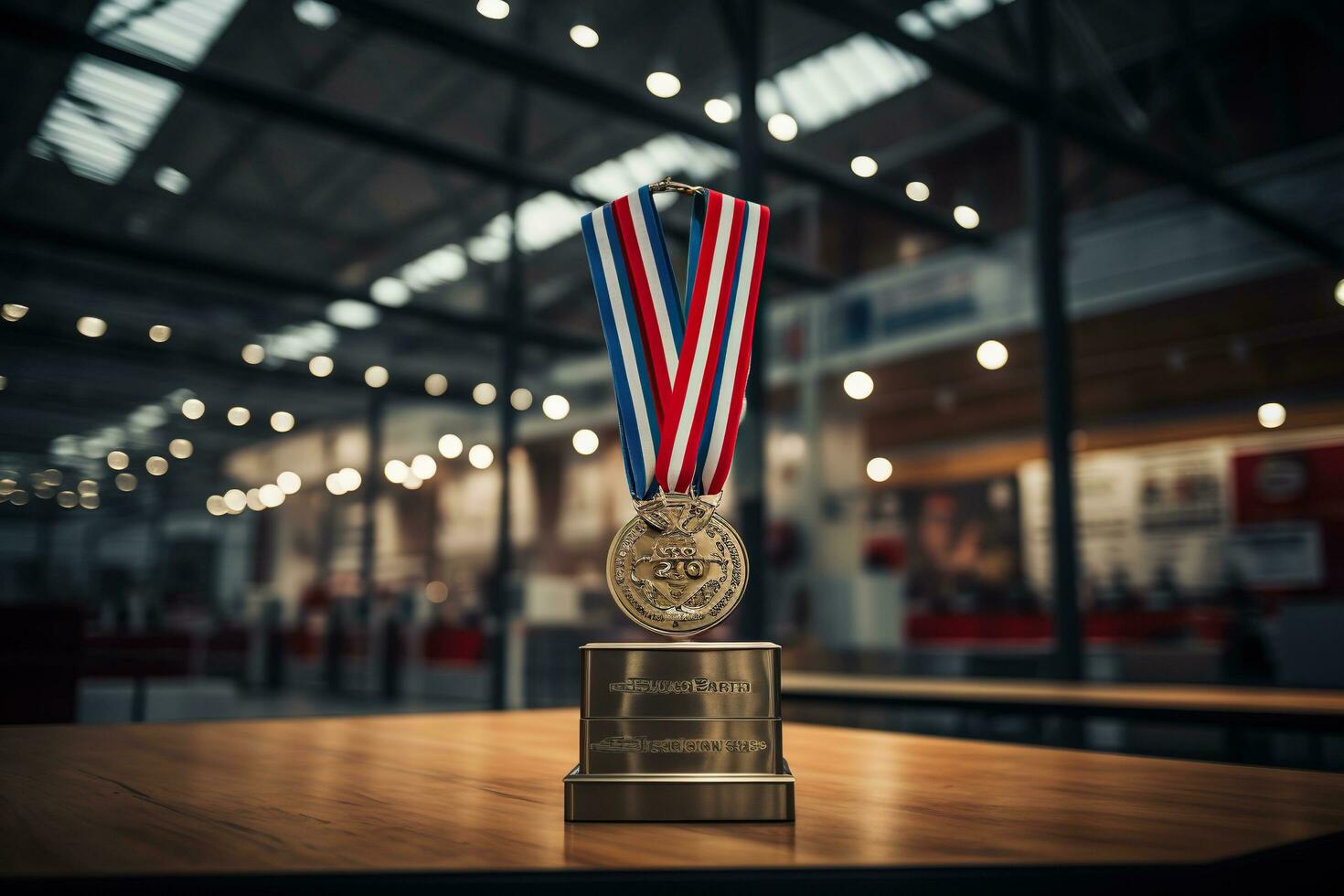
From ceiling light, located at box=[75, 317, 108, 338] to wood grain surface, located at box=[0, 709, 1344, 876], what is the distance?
6234 millimetres

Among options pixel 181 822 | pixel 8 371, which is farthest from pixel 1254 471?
pixel 181 822

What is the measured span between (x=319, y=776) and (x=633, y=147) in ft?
25.3

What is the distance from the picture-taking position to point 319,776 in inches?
62.2

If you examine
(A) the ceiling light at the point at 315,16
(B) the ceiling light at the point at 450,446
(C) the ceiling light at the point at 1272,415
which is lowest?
(B) the ceiling light at the point at 450,446

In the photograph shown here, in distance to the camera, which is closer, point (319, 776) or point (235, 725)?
point (319, 776)

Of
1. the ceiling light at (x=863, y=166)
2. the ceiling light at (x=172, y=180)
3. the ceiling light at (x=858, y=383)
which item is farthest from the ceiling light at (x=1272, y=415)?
the ceiling light at (x=172, y=180)

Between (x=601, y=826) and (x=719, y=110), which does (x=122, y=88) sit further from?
(x=601, y=826)

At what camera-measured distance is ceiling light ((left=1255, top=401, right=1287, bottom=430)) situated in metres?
11.7

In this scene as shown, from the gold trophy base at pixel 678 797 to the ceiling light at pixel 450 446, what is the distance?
8.69 meters

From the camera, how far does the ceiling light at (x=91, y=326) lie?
290 inches

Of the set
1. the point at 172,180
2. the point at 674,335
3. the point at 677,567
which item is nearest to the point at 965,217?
the point at 172,180

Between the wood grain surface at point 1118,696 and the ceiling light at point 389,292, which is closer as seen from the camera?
the wood grain surface at point 1118,696

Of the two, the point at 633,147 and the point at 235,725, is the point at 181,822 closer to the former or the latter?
the point at 235,725

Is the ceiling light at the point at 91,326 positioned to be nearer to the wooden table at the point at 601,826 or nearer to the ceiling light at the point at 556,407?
the ceiling light at the point at 556,407
